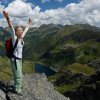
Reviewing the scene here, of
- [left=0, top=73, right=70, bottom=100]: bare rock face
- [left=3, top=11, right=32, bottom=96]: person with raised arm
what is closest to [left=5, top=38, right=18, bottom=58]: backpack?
A: [left=3, top=11, right=32, bottom=96]: person with raised arm

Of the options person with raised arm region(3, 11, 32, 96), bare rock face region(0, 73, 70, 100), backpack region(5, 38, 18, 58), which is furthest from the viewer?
bare rock face region(0, 73, 70, 100)

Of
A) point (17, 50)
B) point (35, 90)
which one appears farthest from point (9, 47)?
point (35, 90)

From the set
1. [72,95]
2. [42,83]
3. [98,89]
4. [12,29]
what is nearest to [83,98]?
[72,95]

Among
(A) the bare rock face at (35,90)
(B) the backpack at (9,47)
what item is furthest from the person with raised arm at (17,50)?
(A) the bare rock face at (35,90)

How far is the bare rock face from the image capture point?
74.2 ft

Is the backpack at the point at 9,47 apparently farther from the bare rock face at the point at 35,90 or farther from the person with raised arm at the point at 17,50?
the bare rock face at the point at 35,90

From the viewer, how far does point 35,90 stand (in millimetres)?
25453

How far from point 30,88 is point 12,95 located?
3.11 metres

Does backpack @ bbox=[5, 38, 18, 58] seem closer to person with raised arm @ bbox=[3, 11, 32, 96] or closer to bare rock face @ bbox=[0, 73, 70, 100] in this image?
person with raised arm @ bbox=[3, 11, 32, 96]

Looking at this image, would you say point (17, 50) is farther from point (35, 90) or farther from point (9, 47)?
point (35, 90)

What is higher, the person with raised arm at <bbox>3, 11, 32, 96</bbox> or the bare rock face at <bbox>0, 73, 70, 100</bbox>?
the person with raised arm at <bbox>3, 11, 32, 96</bbox>

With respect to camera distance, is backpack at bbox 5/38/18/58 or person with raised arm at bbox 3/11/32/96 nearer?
person with raised arm at bbox 3/11/32/96

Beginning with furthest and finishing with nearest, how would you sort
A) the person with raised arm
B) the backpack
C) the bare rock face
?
the bare rock face → the backpack → the person with raised arm

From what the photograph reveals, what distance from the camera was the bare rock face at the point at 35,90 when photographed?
22.6 meters
